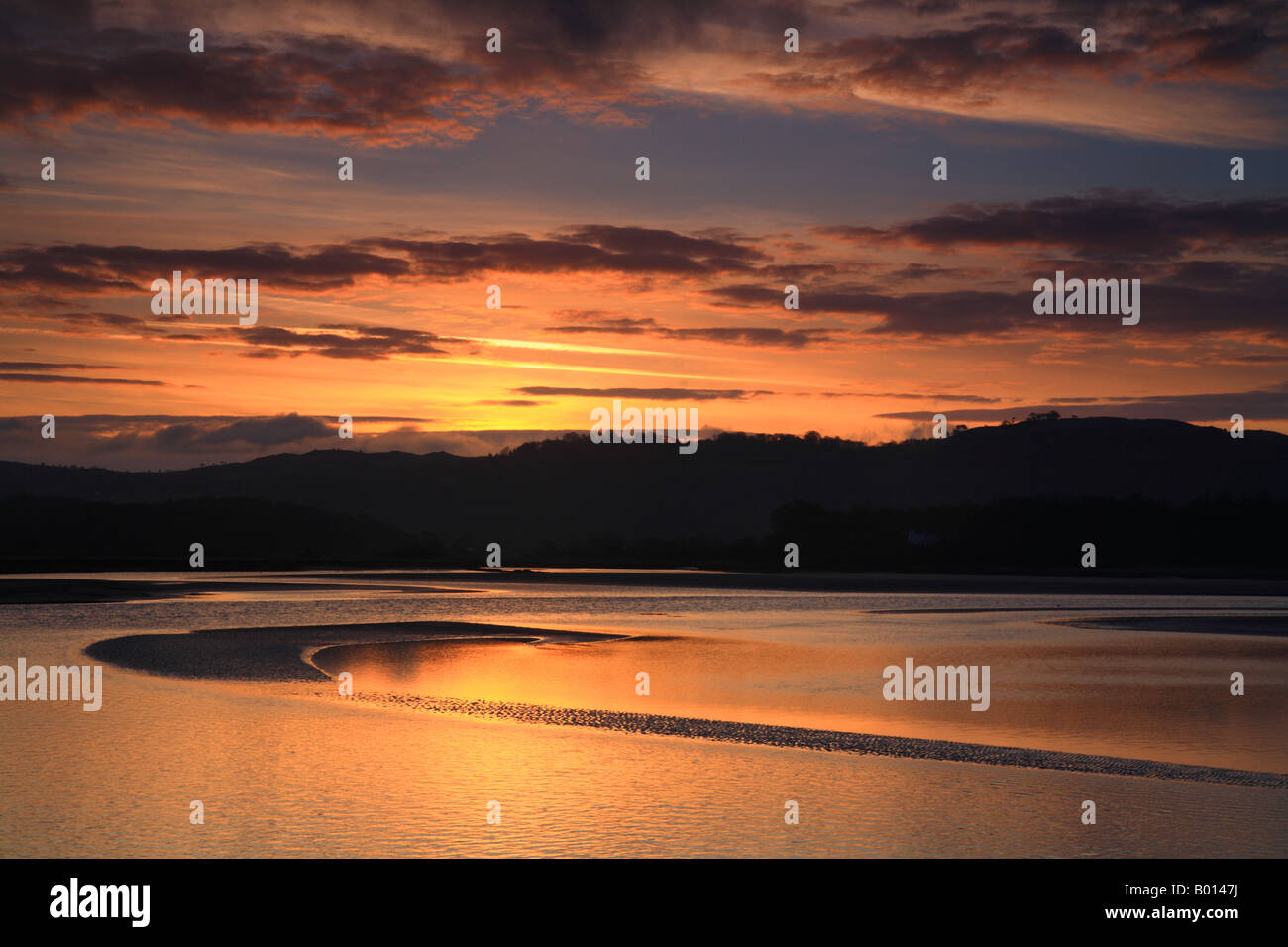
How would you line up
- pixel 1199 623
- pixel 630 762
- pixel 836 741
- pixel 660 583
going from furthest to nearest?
pixel 660 583, pixel 1199 623, pixel 836 741, pixel 630 762

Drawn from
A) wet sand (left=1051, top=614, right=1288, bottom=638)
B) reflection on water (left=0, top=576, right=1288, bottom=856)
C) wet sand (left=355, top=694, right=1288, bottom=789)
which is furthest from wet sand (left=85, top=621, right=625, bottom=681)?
wet sand (left=1051, top=614, right=1288, bottom=638)

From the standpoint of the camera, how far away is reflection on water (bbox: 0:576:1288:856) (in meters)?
11.9

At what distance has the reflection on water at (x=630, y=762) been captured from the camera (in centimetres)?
1185

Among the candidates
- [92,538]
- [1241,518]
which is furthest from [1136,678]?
[92,538]

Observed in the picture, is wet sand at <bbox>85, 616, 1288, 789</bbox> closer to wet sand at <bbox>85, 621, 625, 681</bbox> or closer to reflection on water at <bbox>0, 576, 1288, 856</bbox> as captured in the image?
wet sand at <bbox>85, 621, 625, 681</bbox>

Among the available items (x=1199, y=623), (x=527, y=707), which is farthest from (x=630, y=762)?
(x=1199, y=623)

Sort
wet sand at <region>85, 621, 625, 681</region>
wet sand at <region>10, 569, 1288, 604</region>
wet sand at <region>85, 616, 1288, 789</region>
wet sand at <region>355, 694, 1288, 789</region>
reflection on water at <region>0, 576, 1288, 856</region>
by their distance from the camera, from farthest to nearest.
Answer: wet sand at <region>10, 569, 1288, 604</region> → wet sand at <region>85, 621, 625, 681</region> → wet sand at <region>85, 616, 1288, 789</region> → wet sand at <region>355, 694, 1288, 789</region> → reflection on water at <region>0, 576, 1288, 856</region>

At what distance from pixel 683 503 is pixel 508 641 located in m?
165

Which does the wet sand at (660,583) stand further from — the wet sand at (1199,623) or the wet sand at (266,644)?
the wet sand at (1199,623)

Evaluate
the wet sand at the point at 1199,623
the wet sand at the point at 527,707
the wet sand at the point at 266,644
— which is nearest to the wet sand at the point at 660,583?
the wet sand at the point at 266,644

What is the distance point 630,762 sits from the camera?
15578 millimetres

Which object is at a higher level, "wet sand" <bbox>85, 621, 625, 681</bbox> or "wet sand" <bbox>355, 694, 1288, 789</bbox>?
"wet sand" <bbox>85, 621, 625, 681</bbox>

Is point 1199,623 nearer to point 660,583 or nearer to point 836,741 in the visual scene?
point 836,741
